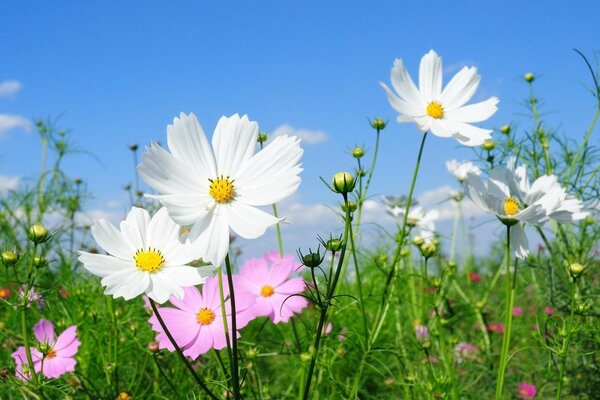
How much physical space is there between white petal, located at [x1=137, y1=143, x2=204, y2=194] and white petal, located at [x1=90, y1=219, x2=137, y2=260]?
18cm

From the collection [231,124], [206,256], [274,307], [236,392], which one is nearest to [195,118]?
[231,124]

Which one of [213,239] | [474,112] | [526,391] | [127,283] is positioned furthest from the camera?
[526,391]

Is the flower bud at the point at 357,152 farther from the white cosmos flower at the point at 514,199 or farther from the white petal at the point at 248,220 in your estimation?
the white petal at the point at 248,220

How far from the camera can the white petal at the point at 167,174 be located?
758mm

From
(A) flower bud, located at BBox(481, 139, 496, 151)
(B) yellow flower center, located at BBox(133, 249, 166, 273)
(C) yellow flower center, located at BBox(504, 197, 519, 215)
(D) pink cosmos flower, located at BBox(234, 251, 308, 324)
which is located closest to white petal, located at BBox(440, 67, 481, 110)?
(C) yellow flower center, located at BBox(504, 197, 519, 215)

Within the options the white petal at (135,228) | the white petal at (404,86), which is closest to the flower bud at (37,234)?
the white petal at (135,228)

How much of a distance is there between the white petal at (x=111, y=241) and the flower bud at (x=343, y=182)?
33cm

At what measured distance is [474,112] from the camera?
1259mm

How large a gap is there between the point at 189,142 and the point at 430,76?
2.13 ft

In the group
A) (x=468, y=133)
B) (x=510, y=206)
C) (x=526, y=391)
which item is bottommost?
(x=526, y=391)

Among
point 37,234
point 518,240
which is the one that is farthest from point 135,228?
point 518,240

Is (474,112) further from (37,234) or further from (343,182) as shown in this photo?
(37,234)

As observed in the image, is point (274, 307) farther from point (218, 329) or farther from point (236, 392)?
point (236, 392)

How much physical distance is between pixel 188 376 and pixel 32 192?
1758 mm
